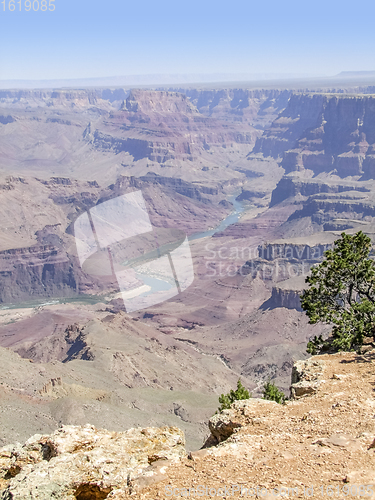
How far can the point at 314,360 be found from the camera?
21.8 meters

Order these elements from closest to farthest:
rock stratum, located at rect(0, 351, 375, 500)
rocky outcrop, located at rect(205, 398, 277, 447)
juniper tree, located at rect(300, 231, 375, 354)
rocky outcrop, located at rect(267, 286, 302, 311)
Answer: rock stratum, located at rect(0, 351, 375, 500)
rocky outcrop, located at rect(205, 398, 277, 447)
juniper tree, located at rect(300, 231, 375, 354)
rocky outcrop, located at rect(267, 286, 302, 311)

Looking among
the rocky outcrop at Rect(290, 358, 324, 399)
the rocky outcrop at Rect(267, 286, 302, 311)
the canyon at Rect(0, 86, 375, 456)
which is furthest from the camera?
the rocky outcrop at Rect(267, 286, 302, 311)

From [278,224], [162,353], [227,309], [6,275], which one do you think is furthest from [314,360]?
[278,224]

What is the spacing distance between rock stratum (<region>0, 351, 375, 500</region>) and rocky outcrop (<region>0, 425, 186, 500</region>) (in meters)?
0.02

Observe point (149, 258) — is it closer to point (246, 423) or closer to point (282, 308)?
point (282, 308)

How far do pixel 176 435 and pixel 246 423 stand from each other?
2.11 meters

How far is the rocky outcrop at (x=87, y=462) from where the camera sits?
12.9 metres

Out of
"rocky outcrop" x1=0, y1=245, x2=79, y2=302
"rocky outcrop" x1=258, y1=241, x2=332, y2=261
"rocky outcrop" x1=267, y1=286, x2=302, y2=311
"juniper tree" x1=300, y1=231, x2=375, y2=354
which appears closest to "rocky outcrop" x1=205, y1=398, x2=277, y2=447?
"juniper tree" x1=300, y1=231, x2=375, y2=354

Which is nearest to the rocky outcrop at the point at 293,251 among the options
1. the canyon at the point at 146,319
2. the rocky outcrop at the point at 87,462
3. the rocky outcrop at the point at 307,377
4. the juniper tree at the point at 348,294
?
the canyon at the point at 146,319

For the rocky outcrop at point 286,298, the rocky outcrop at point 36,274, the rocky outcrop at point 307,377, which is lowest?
the rocky outcrop at point 36,274

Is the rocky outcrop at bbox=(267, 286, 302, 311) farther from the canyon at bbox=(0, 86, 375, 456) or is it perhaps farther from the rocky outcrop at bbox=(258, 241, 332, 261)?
the rocky outcrop at bbox=(258, 241, 332, 261)

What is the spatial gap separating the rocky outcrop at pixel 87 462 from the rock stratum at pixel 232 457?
0.02 meters

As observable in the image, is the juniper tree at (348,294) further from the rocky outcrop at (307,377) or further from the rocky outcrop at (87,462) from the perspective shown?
the rocky outcrop at (87,462)

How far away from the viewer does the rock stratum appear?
11953 mm
